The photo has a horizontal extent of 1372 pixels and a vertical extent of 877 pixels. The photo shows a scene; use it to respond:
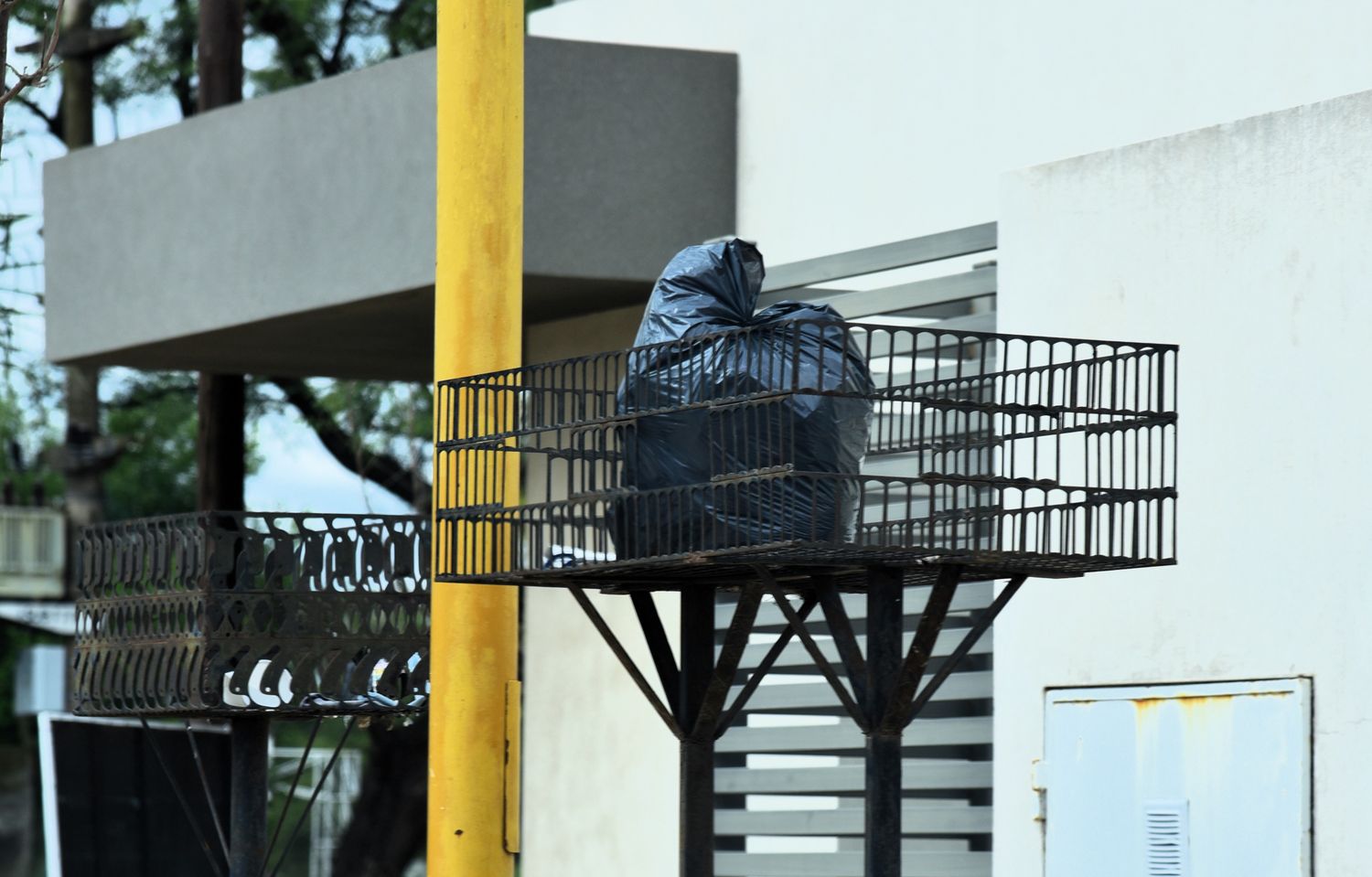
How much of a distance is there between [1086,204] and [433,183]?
3512mm

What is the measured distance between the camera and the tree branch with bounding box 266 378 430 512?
20.2 meters

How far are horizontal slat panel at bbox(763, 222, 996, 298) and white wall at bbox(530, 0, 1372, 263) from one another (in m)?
0.17

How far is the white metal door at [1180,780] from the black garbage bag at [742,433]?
1713 millimetres

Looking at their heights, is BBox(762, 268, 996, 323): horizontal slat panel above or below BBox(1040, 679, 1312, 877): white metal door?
above

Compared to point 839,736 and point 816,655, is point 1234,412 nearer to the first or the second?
point 816,655

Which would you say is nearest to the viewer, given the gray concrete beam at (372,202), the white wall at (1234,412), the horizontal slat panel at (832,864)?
the white wall at (1234,412)

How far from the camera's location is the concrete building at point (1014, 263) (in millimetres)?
6723

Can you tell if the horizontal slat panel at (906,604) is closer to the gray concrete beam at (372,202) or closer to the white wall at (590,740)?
the white wall at (590,740)

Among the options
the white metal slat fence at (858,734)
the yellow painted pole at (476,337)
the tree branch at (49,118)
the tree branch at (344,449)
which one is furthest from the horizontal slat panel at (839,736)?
the tree branch at (49,118)

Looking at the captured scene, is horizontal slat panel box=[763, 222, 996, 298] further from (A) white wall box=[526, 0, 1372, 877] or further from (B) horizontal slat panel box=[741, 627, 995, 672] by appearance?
(B) horizontal slat panel box=[741, 627, 995, 672]

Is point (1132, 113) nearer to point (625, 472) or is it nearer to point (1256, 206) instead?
point (1256, 206)

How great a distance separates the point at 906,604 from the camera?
9.48 meters

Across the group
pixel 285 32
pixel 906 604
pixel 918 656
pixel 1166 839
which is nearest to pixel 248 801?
pixel 906 604

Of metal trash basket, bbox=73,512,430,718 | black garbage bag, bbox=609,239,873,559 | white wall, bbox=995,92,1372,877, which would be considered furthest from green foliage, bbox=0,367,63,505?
black garbage bag, bbox=609,239,873,559
